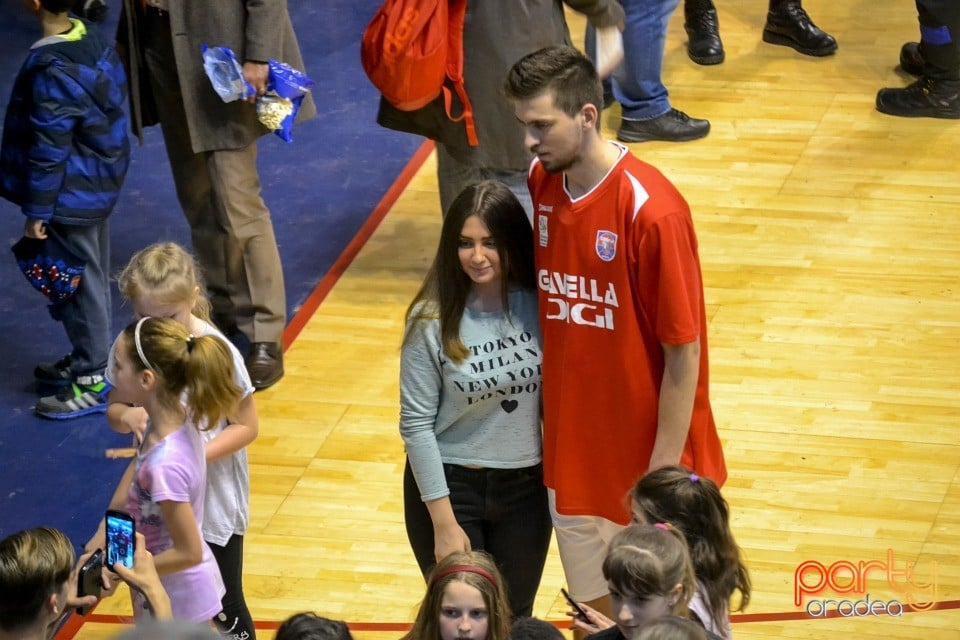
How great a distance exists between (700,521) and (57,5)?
311 cm

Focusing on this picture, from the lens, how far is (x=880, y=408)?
519 centimetres

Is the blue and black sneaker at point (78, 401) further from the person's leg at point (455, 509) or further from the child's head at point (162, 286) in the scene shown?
the person's leg at point (455, 509)

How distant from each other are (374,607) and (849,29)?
5.22m

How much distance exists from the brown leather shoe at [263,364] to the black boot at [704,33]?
3.49 metres

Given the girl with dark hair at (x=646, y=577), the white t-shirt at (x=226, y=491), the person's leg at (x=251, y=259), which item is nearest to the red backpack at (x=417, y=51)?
the person's leg at (x=251, y=259)

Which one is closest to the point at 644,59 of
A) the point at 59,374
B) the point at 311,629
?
the point at 59,374

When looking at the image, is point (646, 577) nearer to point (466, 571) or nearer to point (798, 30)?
point (466, 571)

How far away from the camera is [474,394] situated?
341 cm

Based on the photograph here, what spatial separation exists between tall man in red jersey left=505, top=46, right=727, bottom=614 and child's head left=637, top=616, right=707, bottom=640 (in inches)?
30.8

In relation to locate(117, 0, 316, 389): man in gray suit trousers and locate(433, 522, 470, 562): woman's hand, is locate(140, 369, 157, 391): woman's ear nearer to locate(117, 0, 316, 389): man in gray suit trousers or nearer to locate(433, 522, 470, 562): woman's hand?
locate(433, 522, 470, 562): woman's hand

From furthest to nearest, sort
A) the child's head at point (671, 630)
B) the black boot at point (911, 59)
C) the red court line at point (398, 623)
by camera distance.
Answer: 1. the black boot at point (911, 59)
2. the red court line at point (398, 623)
3. the child's head at point (671, 630)

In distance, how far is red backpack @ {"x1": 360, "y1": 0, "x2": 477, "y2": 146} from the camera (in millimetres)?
5043

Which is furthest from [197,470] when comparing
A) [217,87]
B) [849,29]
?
[849,29]

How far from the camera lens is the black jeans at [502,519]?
351 centimetres
